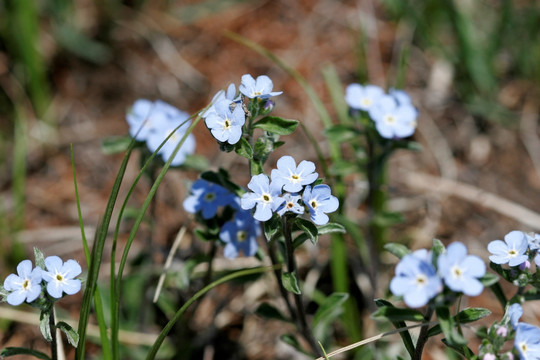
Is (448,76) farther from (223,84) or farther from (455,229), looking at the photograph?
(223,84)

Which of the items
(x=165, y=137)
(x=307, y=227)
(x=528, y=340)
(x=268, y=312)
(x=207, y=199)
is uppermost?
(x=165, y=137)

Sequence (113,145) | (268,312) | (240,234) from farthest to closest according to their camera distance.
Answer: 1. (113,145)
2. (268,312)
3. (240,234)

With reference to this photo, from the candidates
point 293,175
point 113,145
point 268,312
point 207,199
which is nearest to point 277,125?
point 293,175

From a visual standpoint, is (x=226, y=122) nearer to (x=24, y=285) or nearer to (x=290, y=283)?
(x=290, y=283)

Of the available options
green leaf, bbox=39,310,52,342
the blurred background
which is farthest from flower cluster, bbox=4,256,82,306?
the blurred background

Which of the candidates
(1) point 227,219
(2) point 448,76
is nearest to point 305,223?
(1) point 227,219

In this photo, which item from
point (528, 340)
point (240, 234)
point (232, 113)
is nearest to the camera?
point (528, 340)

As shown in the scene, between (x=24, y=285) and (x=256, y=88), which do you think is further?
(x=256, y=88)
